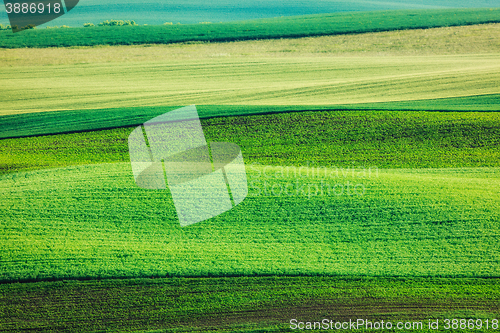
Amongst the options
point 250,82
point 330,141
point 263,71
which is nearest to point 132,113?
point 250,82

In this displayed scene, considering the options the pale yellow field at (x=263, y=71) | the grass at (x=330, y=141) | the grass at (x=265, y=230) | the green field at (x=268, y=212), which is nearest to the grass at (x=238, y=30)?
the pale yellow field at (x=263, y=71)

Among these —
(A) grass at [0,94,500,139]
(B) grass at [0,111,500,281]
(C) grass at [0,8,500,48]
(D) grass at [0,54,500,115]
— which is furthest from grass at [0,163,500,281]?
(C) grass at [0,8,500,48]

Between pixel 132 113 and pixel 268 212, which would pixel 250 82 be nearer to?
pixel 132 113

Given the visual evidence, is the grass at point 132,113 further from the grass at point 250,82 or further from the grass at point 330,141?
the grass at point 250,82

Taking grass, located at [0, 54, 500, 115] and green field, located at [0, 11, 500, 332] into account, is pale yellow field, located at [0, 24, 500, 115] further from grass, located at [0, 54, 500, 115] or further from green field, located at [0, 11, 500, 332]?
green field, located at [0, 11, 500, 332]

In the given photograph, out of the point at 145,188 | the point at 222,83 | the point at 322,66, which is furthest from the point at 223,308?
the point at 322,66
